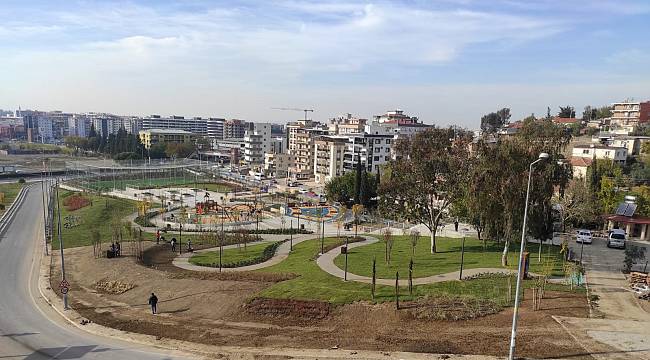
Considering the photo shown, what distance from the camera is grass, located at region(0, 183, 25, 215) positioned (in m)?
77.9

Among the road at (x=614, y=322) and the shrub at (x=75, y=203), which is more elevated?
the road at (x=614, y=322)

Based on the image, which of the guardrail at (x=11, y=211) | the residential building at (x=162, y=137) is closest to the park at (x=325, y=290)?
the guardrail at (x=11, y=211)

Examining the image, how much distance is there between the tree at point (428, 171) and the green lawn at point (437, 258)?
8.39 ft

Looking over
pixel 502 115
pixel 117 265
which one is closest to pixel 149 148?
pixel 502 115

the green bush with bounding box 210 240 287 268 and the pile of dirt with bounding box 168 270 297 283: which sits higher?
the pile of dirt with bounding box 168 270 297 283

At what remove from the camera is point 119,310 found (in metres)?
28.0

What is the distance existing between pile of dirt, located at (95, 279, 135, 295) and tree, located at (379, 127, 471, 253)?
859 inches

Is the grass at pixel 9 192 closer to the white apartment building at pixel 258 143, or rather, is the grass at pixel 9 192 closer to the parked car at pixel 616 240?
the white apartment building at pixel 258 143

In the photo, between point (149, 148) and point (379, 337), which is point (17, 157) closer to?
point (149, 148)

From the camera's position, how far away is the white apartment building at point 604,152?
75062mm

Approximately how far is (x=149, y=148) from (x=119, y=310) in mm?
153376

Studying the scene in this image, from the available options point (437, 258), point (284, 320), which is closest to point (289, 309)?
point (284, 320)

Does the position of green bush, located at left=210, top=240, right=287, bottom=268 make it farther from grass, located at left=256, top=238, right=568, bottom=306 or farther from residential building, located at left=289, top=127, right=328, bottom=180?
residential building, located at left=289, top=127, right=328, bottom=180

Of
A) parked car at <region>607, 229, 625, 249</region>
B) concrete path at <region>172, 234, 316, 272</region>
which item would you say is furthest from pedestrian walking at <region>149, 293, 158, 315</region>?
parked car at <region>607, 229, 625, 249</region>
